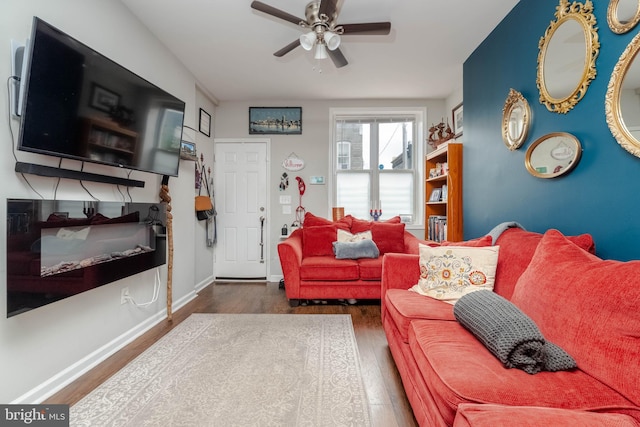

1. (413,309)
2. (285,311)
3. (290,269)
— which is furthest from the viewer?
(290,269)

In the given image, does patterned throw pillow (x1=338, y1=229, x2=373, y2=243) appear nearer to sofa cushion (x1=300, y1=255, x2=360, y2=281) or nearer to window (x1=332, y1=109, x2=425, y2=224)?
sofa cushion (x1=300, y1=255, x2=360, y2=281)

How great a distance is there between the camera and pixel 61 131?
153 cm

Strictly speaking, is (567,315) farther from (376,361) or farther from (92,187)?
(92,187)

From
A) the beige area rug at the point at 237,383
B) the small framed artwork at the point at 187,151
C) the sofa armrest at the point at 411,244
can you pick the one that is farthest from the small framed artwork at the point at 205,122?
the sofa armrest at the point at 411,244

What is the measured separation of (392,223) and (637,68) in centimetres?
258

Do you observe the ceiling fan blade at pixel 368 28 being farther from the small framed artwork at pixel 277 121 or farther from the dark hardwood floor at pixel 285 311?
the dark hardwood floor at pixel 285 311

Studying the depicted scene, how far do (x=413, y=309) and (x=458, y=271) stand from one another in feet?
1.48

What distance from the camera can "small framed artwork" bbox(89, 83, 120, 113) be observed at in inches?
67.2

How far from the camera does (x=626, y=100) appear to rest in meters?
1.36

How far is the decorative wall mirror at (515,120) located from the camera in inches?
82.4

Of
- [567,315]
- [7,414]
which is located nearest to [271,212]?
[7,414]

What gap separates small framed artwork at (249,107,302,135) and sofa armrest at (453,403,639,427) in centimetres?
392

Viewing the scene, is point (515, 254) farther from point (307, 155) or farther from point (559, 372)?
point (307, 155)

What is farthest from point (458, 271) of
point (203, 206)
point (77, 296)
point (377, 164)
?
point (203, 206)
